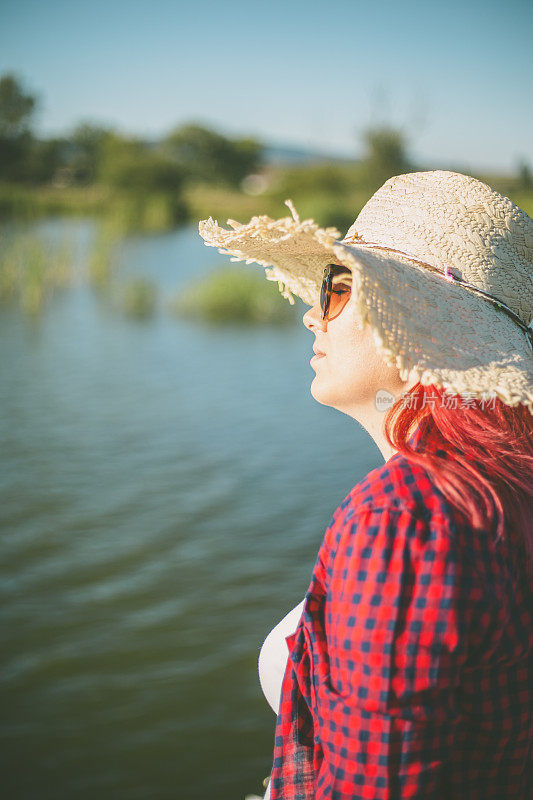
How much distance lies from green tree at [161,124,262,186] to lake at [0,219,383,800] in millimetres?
44433

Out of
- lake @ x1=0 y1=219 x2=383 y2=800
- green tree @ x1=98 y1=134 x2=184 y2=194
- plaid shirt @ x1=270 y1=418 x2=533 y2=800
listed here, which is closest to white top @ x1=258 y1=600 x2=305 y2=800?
plaid shirt @ x1=270 y1=418 x2=533 y2=800

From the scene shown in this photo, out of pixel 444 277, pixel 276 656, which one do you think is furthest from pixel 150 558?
pixel 444 277

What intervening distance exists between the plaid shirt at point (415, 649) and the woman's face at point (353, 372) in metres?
0.20

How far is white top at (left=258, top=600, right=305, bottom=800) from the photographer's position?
4.31 feet

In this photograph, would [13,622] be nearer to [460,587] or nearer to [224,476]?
[224,476]

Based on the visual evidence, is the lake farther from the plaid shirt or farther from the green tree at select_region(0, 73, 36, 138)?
the green tree at select_region(0, 73, 36, 138)

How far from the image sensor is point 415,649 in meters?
0.89

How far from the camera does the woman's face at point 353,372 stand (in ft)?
3.80

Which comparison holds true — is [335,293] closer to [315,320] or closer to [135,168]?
[315,320]

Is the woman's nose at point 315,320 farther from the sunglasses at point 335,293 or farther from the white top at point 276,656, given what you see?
the white top at point 276,656

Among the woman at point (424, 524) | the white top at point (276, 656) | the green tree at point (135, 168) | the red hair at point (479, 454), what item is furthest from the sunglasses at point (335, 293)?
the green tree at point (135, 168)

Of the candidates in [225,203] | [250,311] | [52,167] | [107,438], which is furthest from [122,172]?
[107,438]

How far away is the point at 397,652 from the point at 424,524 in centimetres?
16

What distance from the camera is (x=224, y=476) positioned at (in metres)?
4.79
